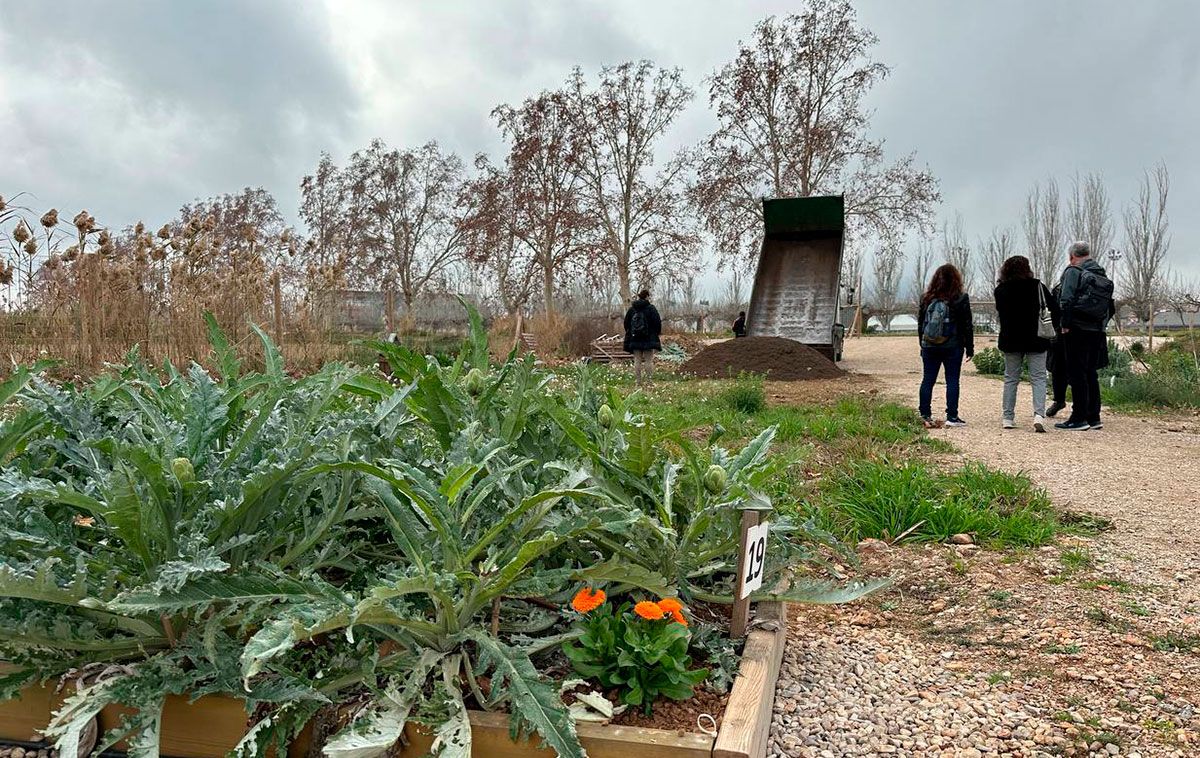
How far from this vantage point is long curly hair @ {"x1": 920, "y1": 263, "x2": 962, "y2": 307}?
6918 millimetres

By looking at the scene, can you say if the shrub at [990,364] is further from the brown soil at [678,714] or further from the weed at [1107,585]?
the brown soil at [678,714]

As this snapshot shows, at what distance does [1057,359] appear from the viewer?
7.29 metres

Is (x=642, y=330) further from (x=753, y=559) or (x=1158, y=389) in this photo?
(x=753, y=559)

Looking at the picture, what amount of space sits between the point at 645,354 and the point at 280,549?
1039cm

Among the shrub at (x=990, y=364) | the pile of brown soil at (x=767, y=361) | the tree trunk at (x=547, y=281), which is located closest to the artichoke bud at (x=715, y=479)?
the pile of brown soil at (x=767, y=361)

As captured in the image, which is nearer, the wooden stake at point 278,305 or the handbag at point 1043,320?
the handbag at point 1043,320

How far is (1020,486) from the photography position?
3.90m

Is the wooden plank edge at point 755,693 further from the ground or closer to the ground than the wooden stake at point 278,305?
closer to the ground

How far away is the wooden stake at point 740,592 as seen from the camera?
1784 mm

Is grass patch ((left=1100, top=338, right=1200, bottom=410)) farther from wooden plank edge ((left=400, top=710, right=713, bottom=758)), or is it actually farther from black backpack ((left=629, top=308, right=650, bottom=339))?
wooden plank edge ((left=400, top=710, right=713, bottom=758))

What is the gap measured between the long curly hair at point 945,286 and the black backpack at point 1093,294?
0.93 metres

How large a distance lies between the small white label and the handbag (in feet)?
19.5

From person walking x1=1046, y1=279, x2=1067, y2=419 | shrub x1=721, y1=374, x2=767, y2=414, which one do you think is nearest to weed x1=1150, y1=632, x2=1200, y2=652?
shrub x1=721, y1=374, x2=767, y2=414

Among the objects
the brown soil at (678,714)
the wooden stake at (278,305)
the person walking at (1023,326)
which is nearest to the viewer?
the brown soil at (678,714)
